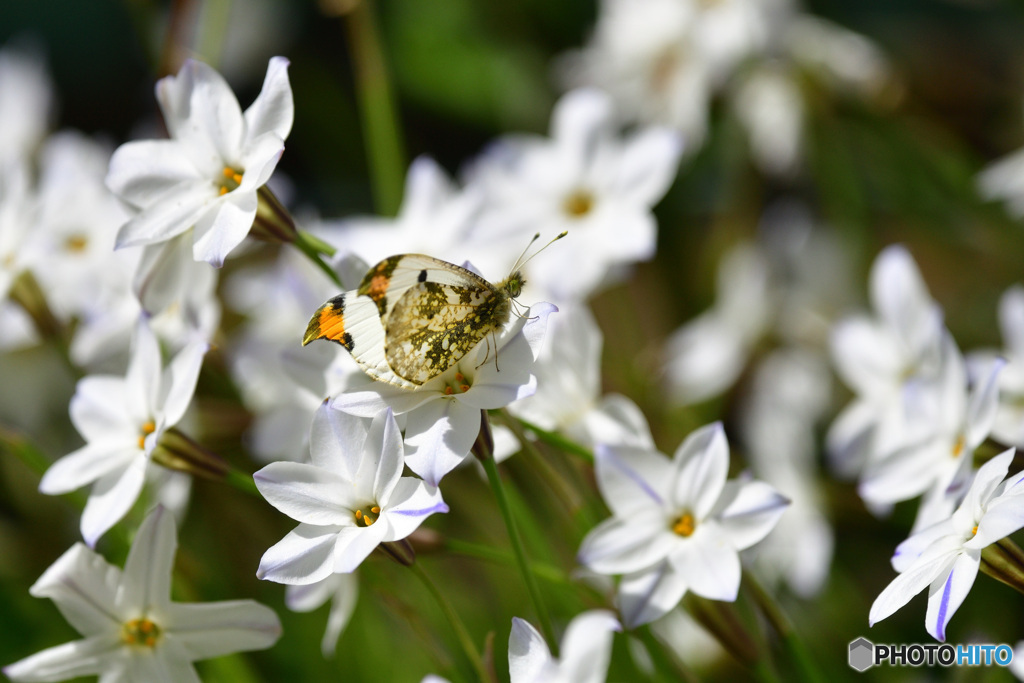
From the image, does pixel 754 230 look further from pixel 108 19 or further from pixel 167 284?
pixel 108 19

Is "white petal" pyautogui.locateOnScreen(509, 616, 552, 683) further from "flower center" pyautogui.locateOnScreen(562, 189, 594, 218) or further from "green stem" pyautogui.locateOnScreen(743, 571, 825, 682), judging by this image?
"flower center" pyautogui.locateOnScreen(562, 189, 594, 218)

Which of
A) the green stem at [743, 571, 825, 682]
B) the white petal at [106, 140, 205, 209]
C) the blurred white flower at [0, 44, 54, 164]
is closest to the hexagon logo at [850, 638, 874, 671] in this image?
the green stem at [743, 571, 825, 682]

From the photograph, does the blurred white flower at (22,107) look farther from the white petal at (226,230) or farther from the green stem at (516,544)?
the green stem at (516,544)

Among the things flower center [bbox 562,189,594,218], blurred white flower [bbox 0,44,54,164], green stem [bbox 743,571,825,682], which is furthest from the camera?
blurred white flower [bbox 0,44,54,164]

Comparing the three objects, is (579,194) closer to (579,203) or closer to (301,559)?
(579,203)

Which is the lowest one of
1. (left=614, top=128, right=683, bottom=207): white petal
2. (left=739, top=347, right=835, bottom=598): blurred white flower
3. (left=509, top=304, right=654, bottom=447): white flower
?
(left=739, top=347, right=835, bottom=598): blurred white flower

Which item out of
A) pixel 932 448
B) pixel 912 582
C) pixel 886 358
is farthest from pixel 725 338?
pixel 912 582
